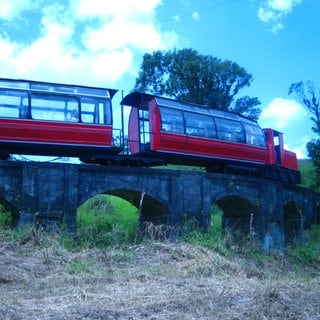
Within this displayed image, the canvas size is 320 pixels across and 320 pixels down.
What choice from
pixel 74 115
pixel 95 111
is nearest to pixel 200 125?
pixel 95 111

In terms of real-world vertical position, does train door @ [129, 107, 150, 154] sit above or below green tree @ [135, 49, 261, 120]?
below

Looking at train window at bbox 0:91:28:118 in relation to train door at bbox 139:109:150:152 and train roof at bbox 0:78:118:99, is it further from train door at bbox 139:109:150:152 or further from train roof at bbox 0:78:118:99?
train door at bbox 139:109:150:152

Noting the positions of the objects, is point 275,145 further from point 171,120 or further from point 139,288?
point 139,288

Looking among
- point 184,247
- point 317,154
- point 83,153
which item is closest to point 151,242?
point 184,247

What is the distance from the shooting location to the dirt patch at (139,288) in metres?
6.64

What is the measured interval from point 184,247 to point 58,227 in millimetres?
3989

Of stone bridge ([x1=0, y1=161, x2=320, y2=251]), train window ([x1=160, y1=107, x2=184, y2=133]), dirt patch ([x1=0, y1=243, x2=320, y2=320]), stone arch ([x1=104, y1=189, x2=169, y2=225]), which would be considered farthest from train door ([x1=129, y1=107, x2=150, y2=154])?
dirt patch ([x1=0, y1=243, x2=320, y2=320])

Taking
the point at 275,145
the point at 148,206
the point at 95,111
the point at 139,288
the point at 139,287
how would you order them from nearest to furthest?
the point at 139,288 < the point at 139,287 < the point at 95,111 < the point at 148,206 < the point at 275,145

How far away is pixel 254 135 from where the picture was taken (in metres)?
21.1

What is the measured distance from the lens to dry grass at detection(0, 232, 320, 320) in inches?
261

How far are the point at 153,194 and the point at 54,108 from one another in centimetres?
424

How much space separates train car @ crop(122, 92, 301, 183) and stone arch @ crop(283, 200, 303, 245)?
3.66 m

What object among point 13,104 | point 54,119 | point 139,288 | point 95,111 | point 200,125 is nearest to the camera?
point 139,288

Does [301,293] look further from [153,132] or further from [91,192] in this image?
[153,132]
